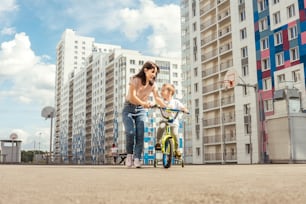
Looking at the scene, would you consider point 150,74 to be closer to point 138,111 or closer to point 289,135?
point 138,111

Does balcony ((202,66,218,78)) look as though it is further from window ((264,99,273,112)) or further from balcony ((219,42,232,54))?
window ((264,99,273,112))

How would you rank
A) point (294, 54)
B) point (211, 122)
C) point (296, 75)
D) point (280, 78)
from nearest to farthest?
point (296, 75) < point (294, 54) < point (280, 78) < point (211, 122)

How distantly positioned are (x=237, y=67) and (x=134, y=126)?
3813 cm

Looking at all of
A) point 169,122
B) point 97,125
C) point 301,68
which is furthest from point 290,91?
point 97,125

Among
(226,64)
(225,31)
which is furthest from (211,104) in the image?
(225,31)

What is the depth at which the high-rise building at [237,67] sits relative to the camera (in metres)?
37.7

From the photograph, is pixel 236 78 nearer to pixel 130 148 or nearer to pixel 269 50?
pixel 269 50

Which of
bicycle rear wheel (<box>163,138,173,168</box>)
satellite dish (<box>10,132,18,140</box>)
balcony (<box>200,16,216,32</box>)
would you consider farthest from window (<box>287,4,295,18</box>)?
bicycle rear wheel (<box>163,138,173,168</box>)

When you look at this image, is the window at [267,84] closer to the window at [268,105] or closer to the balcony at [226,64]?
the window at [268,105]

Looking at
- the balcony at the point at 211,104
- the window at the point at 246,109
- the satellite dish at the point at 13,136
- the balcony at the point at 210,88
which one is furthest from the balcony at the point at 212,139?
the satellite dish at the point at 13,136

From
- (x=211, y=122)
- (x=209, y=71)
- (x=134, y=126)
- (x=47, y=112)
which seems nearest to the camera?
(x=134, y=126)

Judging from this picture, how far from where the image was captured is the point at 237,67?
45.7 metres

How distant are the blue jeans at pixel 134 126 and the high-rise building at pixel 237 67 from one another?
2306 cm

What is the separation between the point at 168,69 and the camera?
107 m
